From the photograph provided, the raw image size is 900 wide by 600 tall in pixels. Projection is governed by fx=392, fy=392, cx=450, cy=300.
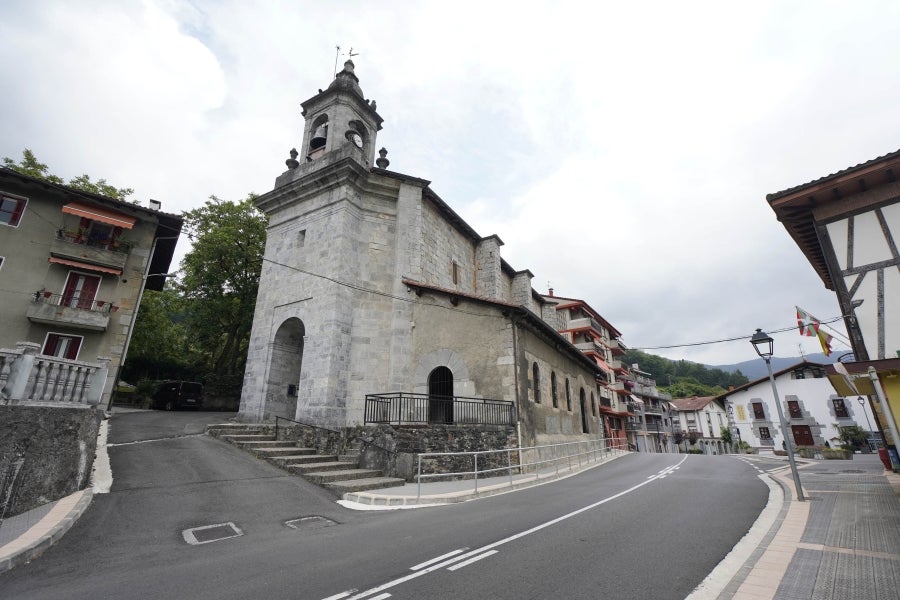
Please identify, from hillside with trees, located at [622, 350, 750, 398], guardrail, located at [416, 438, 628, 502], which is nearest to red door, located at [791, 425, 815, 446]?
guardrail, located at [416, 438, 628, 502]

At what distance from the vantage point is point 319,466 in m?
9.74

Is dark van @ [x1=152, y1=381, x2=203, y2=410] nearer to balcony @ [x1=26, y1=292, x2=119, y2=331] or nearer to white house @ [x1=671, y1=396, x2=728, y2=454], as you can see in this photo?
balcony @ [x1=26, y1=292, x2=119, y2=331]

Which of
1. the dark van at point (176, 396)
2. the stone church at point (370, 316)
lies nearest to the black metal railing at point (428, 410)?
the stone church at point (370, 316)

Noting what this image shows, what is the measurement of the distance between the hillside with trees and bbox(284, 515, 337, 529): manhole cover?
82.3 metres

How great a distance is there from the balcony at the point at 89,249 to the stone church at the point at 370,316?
5923 mm

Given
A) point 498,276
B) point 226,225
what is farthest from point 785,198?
point 226,225

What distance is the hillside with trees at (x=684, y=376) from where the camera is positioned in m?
79.3

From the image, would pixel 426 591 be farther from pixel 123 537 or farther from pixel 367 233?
pixel 367 233

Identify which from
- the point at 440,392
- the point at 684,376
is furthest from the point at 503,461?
the point at 684,376

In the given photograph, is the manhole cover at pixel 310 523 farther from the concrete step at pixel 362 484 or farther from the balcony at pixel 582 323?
the balcony at pixel 582 323

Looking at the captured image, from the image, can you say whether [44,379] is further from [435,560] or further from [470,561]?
[470,561]

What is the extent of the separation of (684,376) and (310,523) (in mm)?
107968

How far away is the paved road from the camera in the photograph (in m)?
3.73

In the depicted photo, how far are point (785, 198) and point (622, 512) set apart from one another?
7.61 metres
